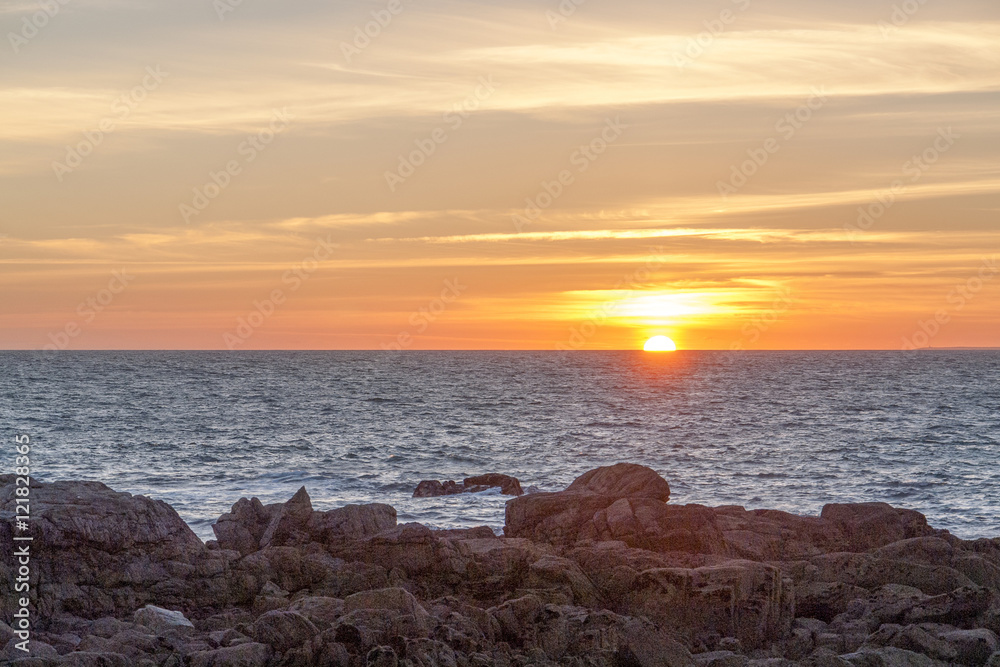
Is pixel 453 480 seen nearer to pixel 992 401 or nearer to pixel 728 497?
pixel 728 497

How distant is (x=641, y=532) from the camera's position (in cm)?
2300

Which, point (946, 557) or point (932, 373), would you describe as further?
point (932, 373)

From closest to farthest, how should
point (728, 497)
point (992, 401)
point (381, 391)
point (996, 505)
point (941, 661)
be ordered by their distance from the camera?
1. point (941, 661)
2. point (996, 505)
3. point (728, 497)
4. point (992, 401)
5. point (381, 391)

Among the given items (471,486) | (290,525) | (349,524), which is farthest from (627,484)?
(471,486)

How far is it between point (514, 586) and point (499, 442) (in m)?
38.8

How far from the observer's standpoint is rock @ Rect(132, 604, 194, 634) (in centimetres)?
1689

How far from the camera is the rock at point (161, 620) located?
16891 millimetres

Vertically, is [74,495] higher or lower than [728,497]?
higher

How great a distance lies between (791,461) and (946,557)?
29.4 meters

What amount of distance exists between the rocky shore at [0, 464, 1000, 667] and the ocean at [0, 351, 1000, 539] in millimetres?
9027

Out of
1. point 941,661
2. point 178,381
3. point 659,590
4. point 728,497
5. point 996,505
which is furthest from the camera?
point 178,381

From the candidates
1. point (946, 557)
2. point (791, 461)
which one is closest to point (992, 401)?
point (791, 461)

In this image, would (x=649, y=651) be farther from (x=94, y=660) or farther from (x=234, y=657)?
(x=94, y=660)

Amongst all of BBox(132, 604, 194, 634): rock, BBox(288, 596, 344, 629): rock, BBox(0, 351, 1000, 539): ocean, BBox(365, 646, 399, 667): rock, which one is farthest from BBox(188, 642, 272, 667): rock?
BBox(0, 351, 1000, 539): ocean
